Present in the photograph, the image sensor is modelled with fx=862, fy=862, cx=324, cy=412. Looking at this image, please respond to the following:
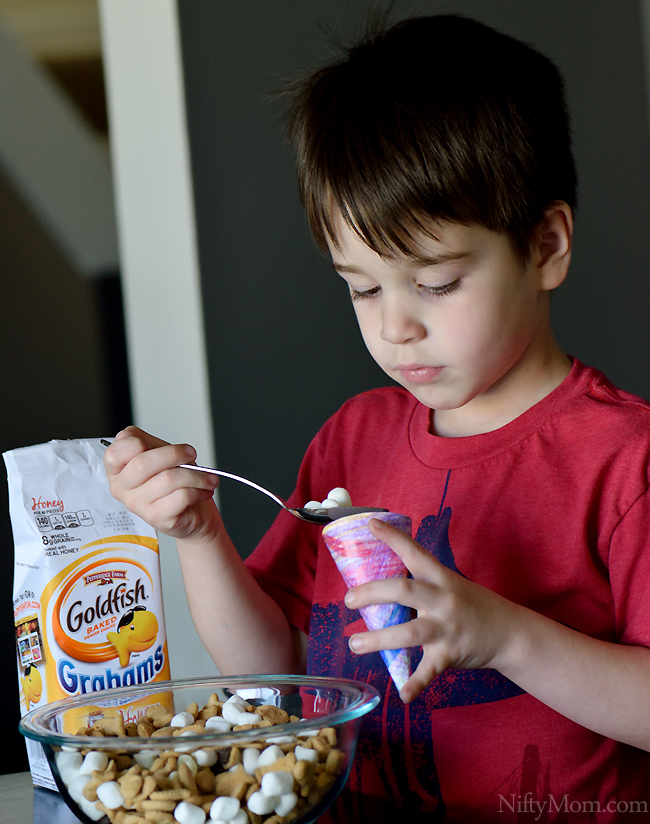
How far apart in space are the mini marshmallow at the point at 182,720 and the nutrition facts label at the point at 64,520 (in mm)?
299

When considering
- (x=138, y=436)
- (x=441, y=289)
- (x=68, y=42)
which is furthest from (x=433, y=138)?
(x=68, y=42)

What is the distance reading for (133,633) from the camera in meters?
0.91

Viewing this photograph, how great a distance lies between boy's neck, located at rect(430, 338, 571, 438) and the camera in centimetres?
91

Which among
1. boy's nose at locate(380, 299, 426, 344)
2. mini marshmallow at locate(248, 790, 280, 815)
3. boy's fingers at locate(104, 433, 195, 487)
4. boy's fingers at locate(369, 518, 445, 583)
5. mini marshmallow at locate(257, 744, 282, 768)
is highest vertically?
boy's nose at locate(380, 299, 426, 344)

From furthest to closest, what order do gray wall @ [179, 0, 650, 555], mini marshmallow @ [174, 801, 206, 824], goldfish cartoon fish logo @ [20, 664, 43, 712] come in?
gray wall @ [179, 0, 650, 555], goldfish cartoon fish logo @ [20, 664, 43, 712], mini marshmallow @ [174, 801, 206, 824]

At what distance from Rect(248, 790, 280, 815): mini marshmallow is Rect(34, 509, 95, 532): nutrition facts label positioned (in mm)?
436

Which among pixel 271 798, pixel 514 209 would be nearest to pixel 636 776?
pixel 271 798

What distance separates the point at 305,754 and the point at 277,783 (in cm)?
3

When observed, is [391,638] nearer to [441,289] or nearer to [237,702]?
[237,702]

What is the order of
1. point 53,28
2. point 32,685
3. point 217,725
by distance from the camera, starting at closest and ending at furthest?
1. point 217,725
2. point 32,685
3. point 53,28

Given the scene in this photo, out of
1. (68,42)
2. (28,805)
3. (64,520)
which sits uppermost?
(68,42)

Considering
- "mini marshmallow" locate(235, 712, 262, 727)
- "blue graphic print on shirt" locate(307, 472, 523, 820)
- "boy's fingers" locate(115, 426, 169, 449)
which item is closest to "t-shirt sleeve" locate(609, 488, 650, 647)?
"blue graphic print on shirt" locate(307, 472, 523, 820)

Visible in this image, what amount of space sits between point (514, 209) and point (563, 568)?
13.4 inches

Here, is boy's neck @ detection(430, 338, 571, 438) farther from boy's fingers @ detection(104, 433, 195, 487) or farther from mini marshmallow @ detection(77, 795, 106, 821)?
mini marshmallow @ detection(77, 795, 106, 821)
